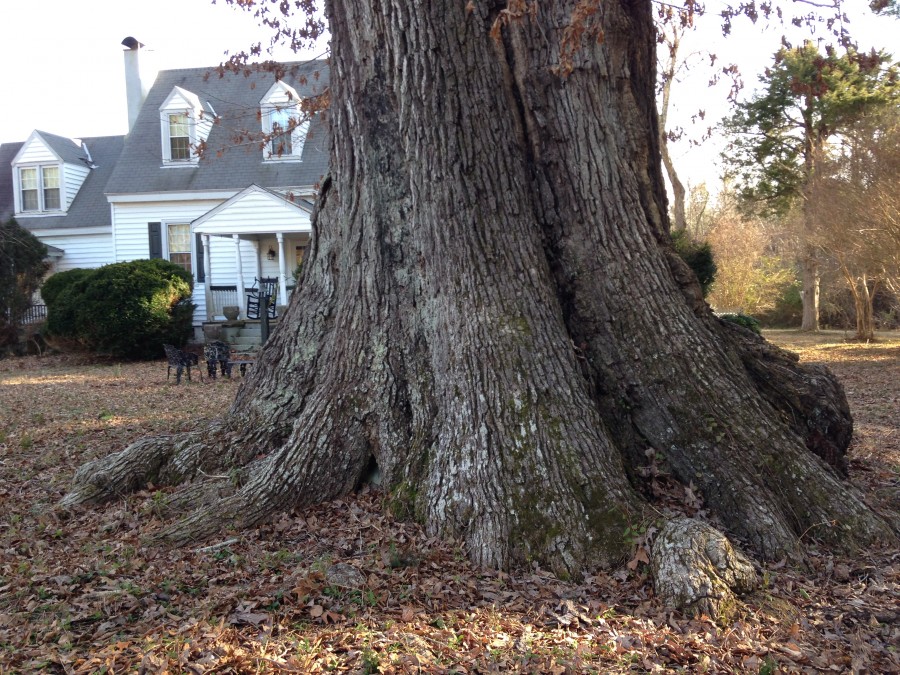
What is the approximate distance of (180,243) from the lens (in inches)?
925

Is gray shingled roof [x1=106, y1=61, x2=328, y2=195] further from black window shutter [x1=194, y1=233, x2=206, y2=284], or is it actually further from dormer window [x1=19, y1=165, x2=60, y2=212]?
dormer window [x1=19, y1=165, x2=60, y2=212]

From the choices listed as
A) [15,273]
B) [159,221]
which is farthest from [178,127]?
[15,273]

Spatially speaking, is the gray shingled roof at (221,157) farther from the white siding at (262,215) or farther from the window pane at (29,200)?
the window pane at (29,200)

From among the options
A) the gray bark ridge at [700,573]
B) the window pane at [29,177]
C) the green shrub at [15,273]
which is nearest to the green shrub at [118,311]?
the green shrub at [15,273]

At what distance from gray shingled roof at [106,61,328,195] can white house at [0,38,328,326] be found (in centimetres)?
4

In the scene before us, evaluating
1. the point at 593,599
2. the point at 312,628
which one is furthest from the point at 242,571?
the point at 593,599

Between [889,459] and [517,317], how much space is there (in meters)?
4.27

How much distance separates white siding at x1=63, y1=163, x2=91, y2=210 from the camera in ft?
83.4

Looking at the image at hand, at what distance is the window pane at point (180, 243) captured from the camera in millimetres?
23375

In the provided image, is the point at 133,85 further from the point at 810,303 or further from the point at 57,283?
the point at 810,303

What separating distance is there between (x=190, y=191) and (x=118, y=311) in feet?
20.0

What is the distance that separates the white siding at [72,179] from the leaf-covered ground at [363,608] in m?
23.0

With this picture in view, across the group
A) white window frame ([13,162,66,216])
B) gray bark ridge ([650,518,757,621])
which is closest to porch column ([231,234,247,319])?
white window frame ([13,162,66,216])

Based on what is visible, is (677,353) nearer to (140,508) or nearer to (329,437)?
(329,437)
